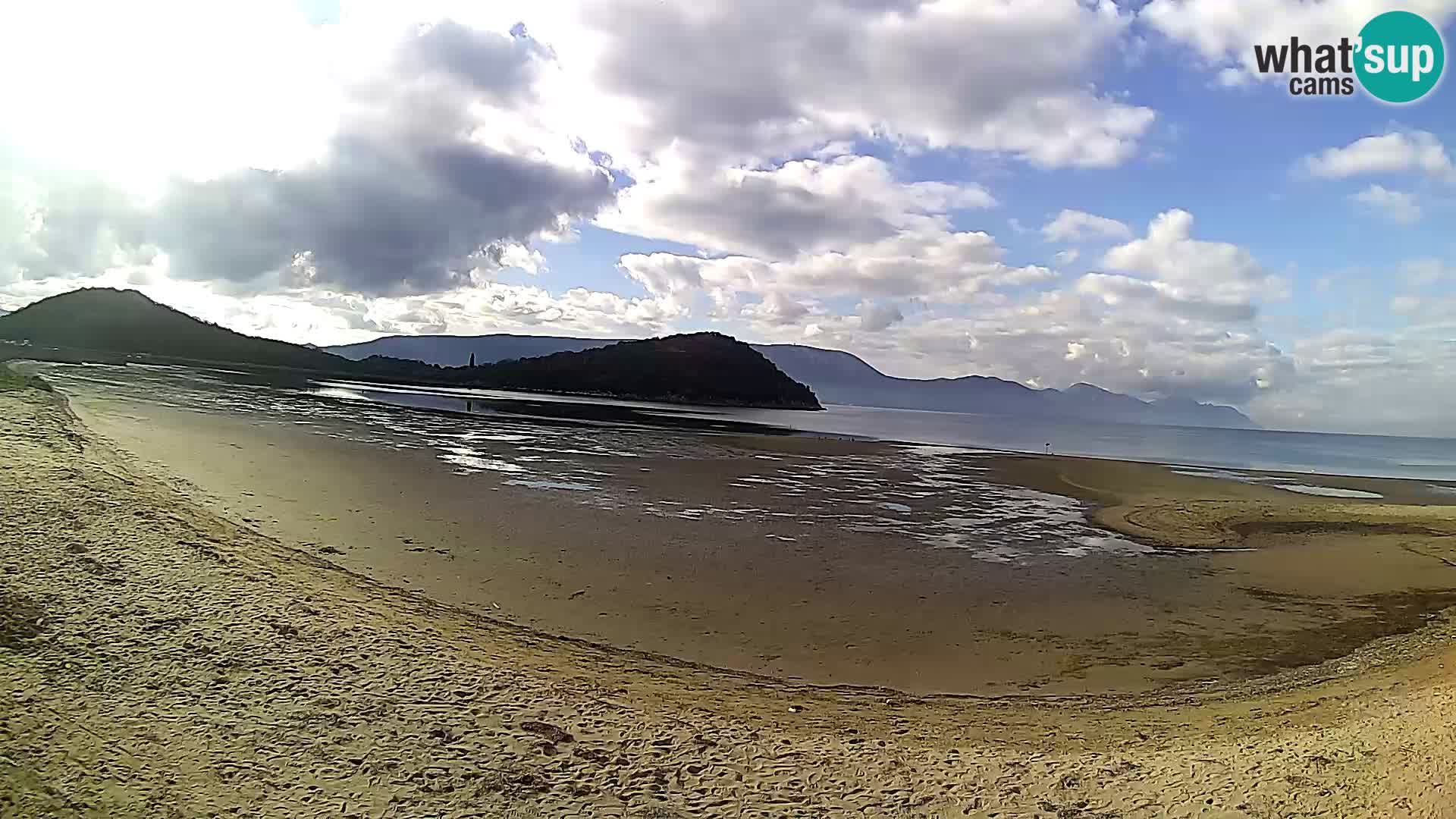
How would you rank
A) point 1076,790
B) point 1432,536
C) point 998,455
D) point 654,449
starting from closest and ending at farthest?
point 1076,790
point 1432,536
point 654,449
point 998,455

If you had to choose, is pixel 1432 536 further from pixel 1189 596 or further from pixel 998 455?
pixel 998 455

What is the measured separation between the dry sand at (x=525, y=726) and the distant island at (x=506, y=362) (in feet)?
411

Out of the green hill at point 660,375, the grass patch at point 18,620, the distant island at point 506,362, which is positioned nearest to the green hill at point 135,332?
the distant island at point 506,362

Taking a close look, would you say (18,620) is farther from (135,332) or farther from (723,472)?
(135,332)

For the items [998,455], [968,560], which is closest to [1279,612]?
[968,560]

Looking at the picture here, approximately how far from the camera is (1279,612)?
45.4 feet

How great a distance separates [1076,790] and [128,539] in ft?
41.7

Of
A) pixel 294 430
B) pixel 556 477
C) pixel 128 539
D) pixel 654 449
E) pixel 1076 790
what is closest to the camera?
pixel 1076 790

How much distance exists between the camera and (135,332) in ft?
527

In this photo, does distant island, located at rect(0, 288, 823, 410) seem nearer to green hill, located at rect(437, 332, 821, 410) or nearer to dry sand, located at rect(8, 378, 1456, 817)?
green hill, located at rect(437, 332, 821, 410)

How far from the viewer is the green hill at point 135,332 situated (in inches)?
5974

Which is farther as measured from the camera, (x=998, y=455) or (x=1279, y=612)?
(x=998, y=455)

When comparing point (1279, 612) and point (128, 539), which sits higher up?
point (128, 539)

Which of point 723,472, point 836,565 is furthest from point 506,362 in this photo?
point 836,565
